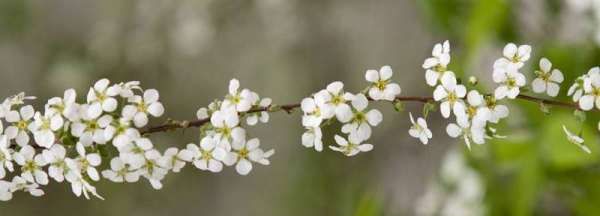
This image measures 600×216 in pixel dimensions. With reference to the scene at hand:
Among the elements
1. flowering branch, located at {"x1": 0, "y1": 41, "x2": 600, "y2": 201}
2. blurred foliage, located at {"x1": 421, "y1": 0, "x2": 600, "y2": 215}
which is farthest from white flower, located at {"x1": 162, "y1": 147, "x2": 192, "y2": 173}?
blurred foliage, located at {"x1": 421, "y1": 0, "x2": 600, "y2": 215}

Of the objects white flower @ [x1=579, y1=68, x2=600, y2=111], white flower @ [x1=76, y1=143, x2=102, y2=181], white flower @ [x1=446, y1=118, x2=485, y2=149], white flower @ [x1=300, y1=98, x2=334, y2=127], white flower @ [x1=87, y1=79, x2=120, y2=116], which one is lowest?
white flower @ [x1=579, y1=68, x2=600, y2=111]

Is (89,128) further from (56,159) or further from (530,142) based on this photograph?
(530,142)

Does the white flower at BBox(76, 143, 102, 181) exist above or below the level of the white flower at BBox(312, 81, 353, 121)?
above

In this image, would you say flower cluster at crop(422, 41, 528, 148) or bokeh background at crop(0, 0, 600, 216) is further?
bokeh background at crop(0, 0, 600, 216)

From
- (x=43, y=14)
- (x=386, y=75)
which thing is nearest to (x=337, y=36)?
(x=43, y=14)

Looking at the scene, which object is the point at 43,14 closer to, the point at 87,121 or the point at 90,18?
the point at 90,18

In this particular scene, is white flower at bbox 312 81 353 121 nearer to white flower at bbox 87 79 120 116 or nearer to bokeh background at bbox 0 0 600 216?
white flower at bbox 87 79 120 116
